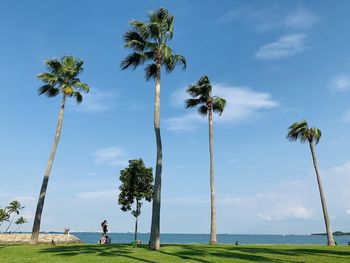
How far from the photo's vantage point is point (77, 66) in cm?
3697

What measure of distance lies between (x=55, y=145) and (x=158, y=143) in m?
11.7

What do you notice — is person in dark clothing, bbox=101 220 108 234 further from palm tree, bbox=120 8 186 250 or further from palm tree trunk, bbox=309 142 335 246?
palm tree trunk, bbox=309 142 335 246

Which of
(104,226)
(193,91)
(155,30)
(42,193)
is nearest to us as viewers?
(155,30)

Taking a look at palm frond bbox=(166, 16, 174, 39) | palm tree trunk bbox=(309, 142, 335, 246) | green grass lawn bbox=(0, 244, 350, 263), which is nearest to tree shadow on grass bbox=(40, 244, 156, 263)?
green grass lawn bbox=(0, 244, 350, 263)

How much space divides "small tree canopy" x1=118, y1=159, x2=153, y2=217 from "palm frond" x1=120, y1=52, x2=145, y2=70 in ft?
56.0

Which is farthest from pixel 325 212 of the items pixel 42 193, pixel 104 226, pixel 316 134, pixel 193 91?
pixel 42 193

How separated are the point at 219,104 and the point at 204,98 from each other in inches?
73.4

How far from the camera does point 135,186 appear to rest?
1724 inches

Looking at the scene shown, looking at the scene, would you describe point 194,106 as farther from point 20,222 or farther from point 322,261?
point 20,222

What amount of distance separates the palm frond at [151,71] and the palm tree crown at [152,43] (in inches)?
8.4

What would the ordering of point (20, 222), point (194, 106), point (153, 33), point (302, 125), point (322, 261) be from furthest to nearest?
point (20, 222) → point (302, 125) → point (194, 106) → point (153, 33) → point (322, 261)

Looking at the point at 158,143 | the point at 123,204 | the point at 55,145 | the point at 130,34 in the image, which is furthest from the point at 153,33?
the point at 123,204

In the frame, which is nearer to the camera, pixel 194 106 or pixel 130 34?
pixel 130 34

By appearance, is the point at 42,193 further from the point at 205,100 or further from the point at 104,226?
the point at 205,100
